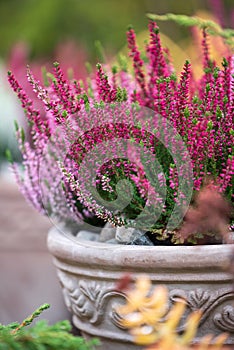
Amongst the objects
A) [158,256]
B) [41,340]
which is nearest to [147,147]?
[158,256]

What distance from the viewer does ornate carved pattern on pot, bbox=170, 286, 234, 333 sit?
0.91 metres

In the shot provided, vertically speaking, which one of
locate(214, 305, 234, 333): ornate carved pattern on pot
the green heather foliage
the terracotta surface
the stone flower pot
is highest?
the green heather foliage

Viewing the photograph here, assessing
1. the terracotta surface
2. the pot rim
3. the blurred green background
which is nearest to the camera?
the pot rim

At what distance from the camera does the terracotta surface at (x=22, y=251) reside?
1902 millimetres

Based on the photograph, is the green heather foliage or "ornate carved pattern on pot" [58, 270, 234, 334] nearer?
the green heather foliage

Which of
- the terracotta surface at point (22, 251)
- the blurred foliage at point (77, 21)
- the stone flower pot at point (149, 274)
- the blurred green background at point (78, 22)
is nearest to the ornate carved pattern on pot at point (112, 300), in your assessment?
the stone flower pot at point (149, 274)

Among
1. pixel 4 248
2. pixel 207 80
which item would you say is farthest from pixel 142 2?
pixel 207 80

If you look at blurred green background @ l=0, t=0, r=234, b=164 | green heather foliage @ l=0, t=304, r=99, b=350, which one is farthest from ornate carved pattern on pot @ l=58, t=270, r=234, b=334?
blurred green background @ l=0, t=0, r=234, b=164

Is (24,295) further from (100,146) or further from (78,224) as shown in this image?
(100,146)

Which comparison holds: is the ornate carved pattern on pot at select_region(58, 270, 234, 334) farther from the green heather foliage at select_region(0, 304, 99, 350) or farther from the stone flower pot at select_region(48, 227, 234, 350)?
the green heather foliage at select_region(0, 304, 99, 350)

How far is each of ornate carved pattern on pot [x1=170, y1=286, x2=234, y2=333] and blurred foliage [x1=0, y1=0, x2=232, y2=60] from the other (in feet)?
14.1

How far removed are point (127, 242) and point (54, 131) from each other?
0.26 metres

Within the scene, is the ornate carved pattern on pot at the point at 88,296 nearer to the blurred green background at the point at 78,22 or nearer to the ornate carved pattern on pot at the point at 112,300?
the ornate carved pattern on pot at the point at 112,300

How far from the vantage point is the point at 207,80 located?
3.68 feet
